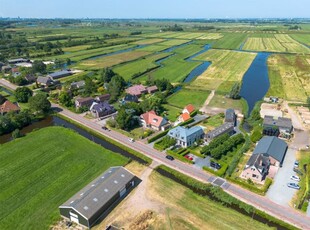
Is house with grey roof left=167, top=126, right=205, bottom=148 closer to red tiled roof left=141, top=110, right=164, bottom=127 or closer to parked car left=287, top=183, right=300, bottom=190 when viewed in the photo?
red tiled roof left=141, top=110, right=164, bottom=127

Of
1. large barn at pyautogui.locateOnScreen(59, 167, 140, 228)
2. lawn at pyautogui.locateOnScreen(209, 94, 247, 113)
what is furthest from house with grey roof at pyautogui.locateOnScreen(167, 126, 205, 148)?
lawn at pyautogui.locateOnScreen(209, 94, 247, 113)

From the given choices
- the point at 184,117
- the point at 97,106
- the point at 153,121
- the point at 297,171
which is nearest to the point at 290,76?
the point at 184,117

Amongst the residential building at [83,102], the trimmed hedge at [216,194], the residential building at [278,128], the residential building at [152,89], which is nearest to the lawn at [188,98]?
the residential building at [152,89]

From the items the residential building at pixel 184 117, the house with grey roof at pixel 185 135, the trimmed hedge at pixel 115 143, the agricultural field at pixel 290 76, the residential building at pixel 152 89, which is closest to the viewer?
the trimmed hedge at pixel 115 143

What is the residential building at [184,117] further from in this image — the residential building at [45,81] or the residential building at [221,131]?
the residential building at [45,81]

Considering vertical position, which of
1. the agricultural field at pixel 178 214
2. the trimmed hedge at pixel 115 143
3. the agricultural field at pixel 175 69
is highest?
the agricultural field at pixel 175 69

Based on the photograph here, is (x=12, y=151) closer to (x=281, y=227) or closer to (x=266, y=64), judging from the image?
(x=281, y=227)
